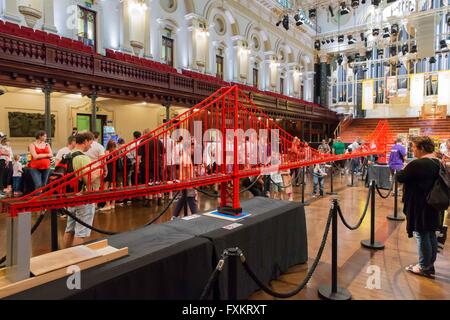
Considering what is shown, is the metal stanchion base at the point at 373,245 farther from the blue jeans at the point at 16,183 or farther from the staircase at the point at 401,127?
the staircase at the point at 401,127

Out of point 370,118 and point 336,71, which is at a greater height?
point 336,71

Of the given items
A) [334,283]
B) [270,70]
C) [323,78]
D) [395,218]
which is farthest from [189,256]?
[323,78]

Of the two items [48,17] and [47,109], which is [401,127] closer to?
[48,17]

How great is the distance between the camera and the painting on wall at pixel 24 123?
375 inches

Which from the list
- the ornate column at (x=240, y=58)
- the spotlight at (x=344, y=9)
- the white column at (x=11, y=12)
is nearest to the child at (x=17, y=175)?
the white column at (x=11, y=12)

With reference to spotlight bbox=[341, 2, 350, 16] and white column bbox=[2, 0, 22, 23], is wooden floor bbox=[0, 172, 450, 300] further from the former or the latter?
spotlight bbox=[341, 2, 350, 16]

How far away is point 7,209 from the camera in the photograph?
168 centimetres

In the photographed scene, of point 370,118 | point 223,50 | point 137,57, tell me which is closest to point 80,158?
point 137,57

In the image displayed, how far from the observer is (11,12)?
8633 mm

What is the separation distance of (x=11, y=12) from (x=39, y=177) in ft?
19.5

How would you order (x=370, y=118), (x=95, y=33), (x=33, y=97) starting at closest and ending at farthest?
(x=33, y=97) < (x=95, y=33) < (x=370, y=118)

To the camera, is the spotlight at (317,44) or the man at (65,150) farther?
the spotlight at (317,44)
